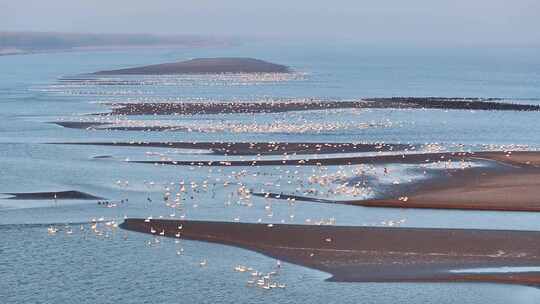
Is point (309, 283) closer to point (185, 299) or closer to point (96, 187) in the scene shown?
point (185, 299)

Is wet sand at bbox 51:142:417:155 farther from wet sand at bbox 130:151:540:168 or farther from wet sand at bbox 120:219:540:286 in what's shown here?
wet sand at bbox 120:219:540:286

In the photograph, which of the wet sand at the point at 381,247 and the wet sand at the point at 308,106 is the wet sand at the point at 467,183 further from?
the wet sand at the point at 308,106

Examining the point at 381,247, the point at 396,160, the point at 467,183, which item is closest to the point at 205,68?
the point at 396,160

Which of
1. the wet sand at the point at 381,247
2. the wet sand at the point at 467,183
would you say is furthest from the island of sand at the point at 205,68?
the wet sand at the point at 381,247

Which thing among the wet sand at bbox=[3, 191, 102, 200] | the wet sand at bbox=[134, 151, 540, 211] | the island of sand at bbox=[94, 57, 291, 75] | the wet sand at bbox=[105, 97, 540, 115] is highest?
the island of sand at bbox=[94, 57, 291, 75]

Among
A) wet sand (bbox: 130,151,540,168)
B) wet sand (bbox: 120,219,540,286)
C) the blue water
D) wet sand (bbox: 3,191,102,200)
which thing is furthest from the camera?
wet sand (bbox: 130,151,540,168)

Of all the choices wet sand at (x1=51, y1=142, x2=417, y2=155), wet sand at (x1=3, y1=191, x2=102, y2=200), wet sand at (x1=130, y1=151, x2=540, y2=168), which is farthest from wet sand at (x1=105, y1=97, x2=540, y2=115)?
wet sand at (x1=3, y1=191, x2=102, y2=200)
